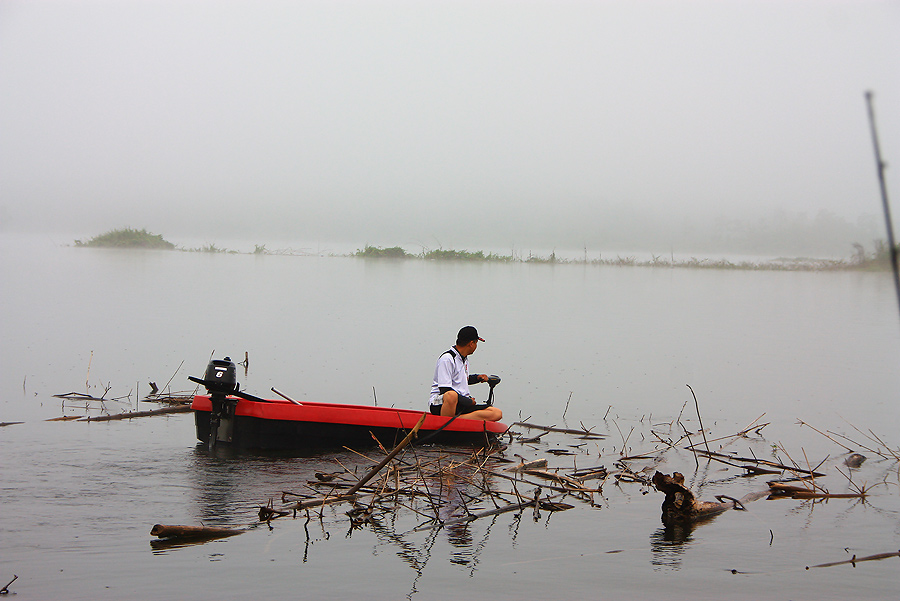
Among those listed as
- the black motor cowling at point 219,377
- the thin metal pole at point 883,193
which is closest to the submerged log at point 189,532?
the black motor cowling at point 219,377

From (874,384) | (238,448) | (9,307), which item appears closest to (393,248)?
(9,307)

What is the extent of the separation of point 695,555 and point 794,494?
2285mm

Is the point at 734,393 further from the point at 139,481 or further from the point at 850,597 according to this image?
the point at 139,481

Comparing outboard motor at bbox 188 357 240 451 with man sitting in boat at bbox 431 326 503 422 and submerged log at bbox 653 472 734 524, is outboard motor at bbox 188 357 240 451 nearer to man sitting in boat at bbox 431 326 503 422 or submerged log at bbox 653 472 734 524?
man sitting in boat at bbox 431 326 503 422

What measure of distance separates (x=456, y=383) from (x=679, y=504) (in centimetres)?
307

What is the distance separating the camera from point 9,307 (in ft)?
104

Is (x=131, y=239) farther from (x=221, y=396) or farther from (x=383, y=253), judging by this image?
(x=221, y=396)

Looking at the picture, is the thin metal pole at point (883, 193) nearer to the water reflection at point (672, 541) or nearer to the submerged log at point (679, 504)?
the water reflection at point (672, 541)

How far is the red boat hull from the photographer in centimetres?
882

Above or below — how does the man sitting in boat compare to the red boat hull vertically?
above

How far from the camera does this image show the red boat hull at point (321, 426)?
882cm

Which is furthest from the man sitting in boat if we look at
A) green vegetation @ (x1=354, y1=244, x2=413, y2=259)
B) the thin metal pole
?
green vegetation @ (x1=354, y1=244, x2=413, y2=259)

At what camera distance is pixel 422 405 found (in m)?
14.0

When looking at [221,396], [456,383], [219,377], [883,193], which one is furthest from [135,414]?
[883,193]
